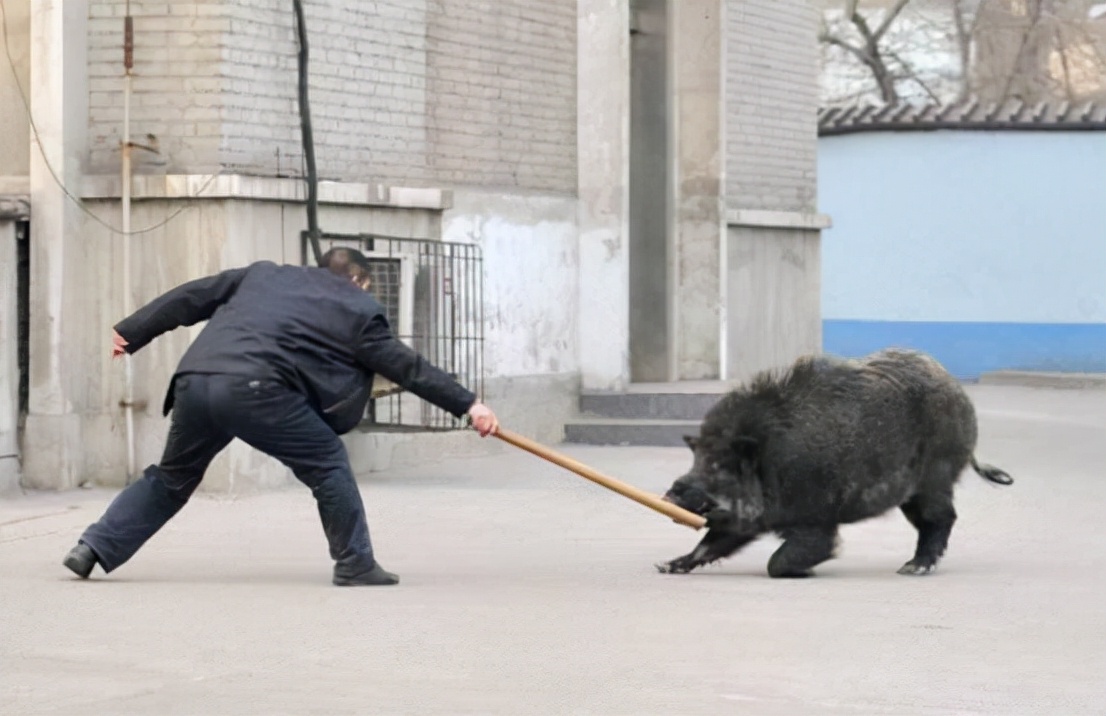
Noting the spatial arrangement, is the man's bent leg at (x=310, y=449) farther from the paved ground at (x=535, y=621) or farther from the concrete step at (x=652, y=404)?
the concrete step at (x=652, y=404)

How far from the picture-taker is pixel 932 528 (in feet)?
30.7

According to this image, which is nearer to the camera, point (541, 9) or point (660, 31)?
point (541, 9)

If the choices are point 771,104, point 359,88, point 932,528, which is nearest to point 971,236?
point 771,104

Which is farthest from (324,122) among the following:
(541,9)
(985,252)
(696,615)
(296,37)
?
(985,252)

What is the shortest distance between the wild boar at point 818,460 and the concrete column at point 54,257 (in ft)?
16.0

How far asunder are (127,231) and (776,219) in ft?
26.0

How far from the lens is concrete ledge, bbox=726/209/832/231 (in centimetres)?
1836

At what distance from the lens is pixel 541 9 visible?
15945mm

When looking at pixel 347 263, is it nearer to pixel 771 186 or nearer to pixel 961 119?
pixel 771 186

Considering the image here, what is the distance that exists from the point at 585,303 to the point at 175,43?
15.8ft

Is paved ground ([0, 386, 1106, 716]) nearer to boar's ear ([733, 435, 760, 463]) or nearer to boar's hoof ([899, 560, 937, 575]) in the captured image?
boar's hoof ([899, 560, 937, 575])

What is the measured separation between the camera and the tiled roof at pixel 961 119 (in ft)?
87.4

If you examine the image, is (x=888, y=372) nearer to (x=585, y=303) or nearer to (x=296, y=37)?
(x=296, y=37)

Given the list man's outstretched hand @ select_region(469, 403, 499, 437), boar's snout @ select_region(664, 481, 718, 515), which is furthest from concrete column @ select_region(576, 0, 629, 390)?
man's outstretched hand @ select_region(469, 403, 499, 437)
